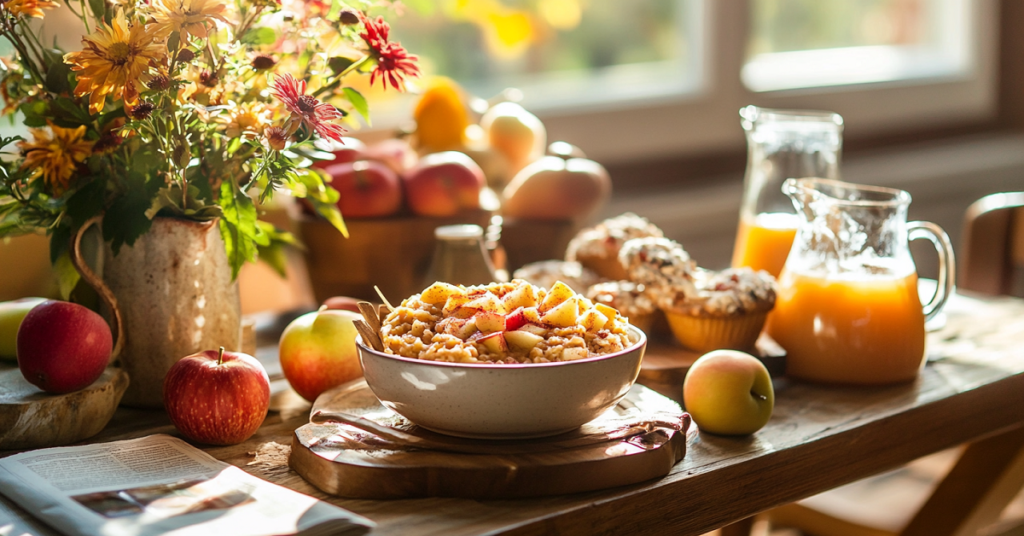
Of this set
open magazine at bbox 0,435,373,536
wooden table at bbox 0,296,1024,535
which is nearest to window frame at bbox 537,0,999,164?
wooden table at bbox 0,296,1024,535

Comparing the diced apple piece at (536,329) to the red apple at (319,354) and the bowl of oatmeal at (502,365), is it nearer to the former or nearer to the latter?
the bowl of oatmeal at (502,365)

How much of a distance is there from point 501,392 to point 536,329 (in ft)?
0.26

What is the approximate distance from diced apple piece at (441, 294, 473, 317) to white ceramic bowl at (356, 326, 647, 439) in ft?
0.27

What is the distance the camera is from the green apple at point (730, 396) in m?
0.89

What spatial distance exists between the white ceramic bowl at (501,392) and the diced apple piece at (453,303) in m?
0.08

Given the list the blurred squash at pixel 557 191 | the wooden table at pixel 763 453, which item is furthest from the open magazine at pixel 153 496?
the blurred squash at pixel 557 191

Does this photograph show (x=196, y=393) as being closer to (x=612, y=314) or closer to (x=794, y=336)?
(x=612, y=314)

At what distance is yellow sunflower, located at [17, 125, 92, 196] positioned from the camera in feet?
3.01

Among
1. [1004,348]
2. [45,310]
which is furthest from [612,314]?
[1004,348]

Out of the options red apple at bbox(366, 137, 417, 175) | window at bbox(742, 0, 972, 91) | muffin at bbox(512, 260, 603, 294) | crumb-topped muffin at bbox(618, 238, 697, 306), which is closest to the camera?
crumb-topped muffin at bbox(618, 238, 697, 306)

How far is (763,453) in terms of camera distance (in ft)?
2.80

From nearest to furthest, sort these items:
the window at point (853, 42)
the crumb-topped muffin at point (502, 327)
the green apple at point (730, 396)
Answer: the crumb-topped muffin at point (502, 327) < the green apple at point (730, 396) < the window at point (853, 42)

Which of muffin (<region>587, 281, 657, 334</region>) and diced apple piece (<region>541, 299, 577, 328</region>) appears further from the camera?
muffin (<region>587, 281, 657, 334</region>)

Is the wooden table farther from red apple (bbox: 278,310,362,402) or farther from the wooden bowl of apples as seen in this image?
the wooden bowl of apples
